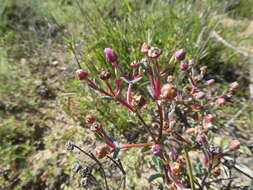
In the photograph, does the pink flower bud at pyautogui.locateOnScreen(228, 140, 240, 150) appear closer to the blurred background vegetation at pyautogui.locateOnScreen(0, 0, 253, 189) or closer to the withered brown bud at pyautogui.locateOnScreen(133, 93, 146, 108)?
the withered brown bud at pyautogui.locateOnScreen(133, 93, 146, 108)

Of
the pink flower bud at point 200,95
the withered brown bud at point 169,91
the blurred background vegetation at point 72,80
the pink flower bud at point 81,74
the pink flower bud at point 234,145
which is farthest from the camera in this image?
the blurred background vegetation at point 72,80

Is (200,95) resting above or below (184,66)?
below

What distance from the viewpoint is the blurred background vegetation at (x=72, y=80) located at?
1.61 meters

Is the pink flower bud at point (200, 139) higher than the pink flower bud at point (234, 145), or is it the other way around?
the pink flower bud at point (200, 139)

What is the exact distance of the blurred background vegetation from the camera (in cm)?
161

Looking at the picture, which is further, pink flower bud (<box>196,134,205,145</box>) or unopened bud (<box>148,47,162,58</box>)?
pink flower bud (<box>196,134,205,145</box>)

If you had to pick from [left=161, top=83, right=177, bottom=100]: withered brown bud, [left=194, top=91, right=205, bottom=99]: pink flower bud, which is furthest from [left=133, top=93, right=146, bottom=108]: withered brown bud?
[left=194, top=91, right=205, bottom=99]: pink flower bud

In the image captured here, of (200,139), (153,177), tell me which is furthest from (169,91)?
(153,177)

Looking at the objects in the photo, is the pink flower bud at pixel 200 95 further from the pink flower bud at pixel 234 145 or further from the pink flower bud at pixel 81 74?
the pink flower bud at pixel 81 74

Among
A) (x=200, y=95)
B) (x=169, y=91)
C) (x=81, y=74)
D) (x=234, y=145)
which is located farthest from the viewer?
(x=200, y=95)

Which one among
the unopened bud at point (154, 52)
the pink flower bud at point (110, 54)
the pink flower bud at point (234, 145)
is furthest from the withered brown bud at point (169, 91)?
the pink flower bud at point (234, 145)

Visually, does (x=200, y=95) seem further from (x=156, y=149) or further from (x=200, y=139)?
(x=156, y=149)

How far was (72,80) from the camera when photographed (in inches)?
83.7

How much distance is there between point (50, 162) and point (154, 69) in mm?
1337
